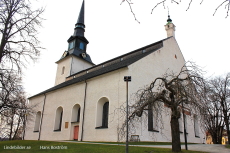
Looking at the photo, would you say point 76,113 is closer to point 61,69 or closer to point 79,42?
point 61,69

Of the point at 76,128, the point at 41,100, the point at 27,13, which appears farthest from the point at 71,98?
the point at 27,13

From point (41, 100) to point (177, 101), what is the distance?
26.1m

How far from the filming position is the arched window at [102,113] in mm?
20786

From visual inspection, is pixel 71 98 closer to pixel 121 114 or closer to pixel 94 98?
pixel 94 98

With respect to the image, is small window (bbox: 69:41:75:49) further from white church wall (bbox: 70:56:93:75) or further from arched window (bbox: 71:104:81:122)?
arched window (bbox: 71:104:81:122)

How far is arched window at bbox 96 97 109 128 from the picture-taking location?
2079 centimetres

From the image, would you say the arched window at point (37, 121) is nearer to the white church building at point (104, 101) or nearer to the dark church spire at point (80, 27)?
the white church building at point (104, 101)

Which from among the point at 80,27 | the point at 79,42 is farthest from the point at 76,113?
the point at 80,27

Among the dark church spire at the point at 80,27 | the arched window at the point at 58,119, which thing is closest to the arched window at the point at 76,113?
the arched window at the point at 58,119

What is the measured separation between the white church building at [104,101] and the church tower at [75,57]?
11.4ft

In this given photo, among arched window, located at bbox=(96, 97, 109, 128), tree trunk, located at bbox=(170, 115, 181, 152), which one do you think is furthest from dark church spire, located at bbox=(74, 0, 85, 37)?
tree trunk, located at bbox=(170, 115, 181, 152)

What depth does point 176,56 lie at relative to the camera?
28828mm

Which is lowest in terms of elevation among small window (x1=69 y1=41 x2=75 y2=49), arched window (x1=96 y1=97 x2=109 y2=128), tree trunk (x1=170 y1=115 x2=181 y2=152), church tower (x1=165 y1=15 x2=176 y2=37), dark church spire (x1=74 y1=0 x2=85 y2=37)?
tree trunk (x1=170 y1=115 x2=181 y2=152)

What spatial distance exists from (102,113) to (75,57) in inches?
741
